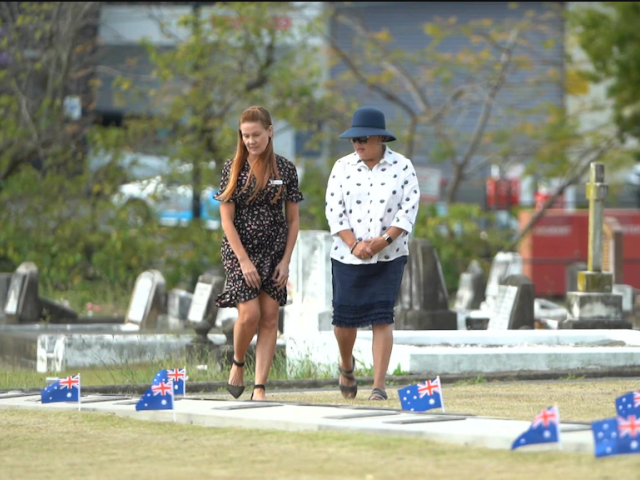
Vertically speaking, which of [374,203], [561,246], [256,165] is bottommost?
[374,203]

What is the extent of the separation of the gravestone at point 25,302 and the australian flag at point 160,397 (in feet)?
32.8

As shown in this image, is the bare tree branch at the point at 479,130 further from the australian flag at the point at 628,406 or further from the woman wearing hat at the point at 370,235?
the australian flag at the point at 628,406

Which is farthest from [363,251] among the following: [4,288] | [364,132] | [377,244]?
[4,288]

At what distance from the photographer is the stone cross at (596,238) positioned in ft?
47.5

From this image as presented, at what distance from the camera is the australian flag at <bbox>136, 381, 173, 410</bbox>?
298 inches

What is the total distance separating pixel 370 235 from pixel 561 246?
881 inches

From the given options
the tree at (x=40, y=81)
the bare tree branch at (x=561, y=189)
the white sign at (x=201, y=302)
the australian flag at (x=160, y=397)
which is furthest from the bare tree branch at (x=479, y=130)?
the australian flag at (x=160, y=397)

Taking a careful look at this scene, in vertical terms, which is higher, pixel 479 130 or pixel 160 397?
pixel 479 130

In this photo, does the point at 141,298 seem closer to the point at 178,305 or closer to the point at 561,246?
the point at 178,305

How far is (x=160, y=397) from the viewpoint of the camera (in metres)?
7.61

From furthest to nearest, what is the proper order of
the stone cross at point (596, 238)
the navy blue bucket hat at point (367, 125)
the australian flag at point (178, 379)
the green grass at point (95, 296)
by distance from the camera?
1. the green grass at point (95, 296)
2. the stone cross at point (596, 238)
3. the navy blue bucket hat at point (367, 125)
4. the australian flag at point (178, 379)

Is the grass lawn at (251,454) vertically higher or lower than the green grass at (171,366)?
lower

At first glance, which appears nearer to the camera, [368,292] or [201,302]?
[368,292]

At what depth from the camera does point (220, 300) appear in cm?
878
